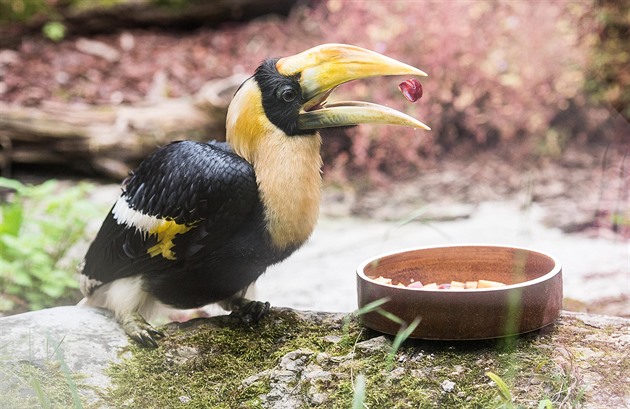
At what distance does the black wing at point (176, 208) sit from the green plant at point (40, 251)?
1.09m

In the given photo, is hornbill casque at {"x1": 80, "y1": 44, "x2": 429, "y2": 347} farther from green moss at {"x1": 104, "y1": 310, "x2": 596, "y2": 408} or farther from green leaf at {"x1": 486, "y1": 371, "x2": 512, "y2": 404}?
green leaf at {"x1": 486, "y1": 371, "x2": 512, "y2": 404}

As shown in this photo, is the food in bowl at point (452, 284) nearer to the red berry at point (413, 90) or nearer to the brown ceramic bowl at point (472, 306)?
the brown ceramic bowl at point (472, 306)

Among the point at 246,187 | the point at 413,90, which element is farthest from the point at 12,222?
the point at 413,90

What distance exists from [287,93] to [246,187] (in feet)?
0.98

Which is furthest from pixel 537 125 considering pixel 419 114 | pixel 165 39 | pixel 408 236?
pixel 165 39

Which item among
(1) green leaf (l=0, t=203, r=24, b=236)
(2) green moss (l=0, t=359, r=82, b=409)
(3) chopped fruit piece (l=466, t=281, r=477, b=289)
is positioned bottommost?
(1) green leaf (l=0, t=203, r=24, b=236)

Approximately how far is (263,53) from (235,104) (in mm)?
4697

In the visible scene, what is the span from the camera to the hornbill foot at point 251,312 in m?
2.61

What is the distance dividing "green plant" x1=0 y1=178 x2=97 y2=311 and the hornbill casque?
4.01 ft

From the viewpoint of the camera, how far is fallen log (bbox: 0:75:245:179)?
525cm

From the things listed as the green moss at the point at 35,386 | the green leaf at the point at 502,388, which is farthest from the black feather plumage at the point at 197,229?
the green leaf at the point at 502,388

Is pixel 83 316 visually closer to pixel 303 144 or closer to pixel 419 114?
pixel 303 144

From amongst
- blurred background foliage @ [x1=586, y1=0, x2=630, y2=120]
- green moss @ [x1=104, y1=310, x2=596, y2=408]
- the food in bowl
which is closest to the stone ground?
the food in bowl

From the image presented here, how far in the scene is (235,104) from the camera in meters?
2.47
